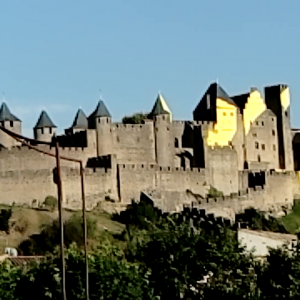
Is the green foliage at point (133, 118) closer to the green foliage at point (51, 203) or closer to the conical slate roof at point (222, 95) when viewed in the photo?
the conical slate roof at point (222, 95)

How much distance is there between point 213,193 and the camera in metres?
60.4

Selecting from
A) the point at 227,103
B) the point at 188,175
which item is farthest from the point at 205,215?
the point at 227,103

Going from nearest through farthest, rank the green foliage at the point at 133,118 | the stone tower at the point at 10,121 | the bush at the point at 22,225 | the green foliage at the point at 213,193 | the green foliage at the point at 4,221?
1. the green foliage at the point at 4,221
2. the bush at the point at 22,225
3. the stone tower at the point at 10,121
4. the green foliage at the point at 213,193
5. the green foliage at the point at 133,118

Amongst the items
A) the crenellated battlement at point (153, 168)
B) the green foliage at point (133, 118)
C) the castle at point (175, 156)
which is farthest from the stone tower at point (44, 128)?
the green foliage at point (133, 118)

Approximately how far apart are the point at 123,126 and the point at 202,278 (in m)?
28.7

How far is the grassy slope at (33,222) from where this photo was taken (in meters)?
46.9

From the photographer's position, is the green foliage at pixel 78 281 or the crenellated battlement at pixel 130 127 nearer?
the green foliage at pixel 78 281

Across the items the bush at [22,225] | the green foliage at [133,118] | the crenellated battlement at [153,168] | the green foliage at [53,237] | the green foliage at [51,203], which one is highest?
the green foliage at [133,118]

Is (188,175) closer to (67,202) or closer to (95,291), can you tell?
(67,202)

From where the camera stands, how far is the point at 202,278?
3175 cm

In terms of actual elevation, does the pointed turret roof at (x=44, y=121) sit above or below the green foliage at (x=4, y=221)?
above

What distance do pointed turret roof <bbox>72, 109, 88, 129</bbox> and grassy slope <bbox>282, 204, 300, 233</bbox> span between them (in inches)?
494

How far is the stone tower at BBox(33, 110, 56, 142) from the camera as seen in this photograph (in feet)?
198

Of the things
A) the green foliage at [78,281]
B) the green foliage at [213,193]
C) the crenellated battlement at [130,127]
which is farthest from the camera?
the green foliage at [213,193]
